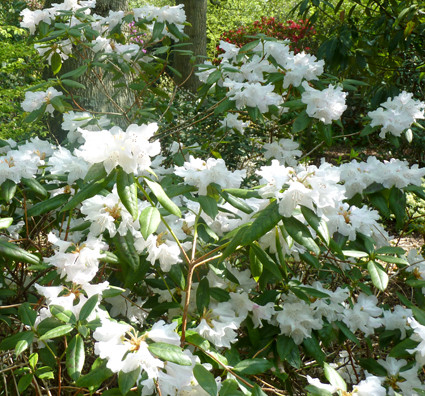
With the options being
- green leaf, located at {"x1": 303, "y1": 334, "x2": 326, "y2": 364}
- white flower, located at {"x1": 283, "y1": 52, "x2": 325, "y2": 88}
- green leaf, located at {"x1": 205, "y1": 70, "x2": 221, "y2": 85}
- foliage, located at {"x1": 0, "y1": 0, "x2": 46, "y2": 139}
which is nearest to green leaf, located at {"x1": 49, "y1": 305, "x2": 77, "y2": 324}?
green leaf, located at {"x1": 303, "y1": 334, "x2": 326, "y2": 364}

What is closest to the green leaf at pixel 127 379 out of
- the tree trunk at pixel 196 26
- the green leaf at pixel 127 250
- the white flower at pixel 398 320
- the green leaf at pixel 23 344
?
the green leaf at pixel 23 344

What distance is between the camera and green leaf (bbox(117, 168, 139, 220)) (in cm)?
110

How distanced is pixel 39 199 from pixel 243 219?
81cm

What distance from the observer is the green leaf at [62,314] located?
111cm

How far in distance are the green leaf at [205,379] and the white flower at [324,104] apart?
1168 mm

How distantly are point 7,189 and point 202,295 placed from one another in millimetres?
671

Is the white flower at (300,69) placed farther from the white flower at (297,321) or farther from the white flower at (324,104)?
the white flower at (297,321)

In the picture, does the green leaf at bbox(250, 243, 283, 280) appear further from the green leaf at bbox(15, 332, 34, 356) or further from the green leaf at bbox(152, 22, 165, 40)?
the green leaf at bbox(152, 22, 165, 40)

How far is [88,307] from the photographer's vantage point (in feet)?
3.66

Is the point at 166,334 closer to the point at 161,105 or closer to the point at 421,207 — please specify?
the point at 161,105

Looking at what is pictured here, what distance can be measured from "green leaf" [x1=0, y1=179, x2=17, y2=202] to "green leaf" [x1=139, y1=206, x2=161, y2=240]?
19.3 inches

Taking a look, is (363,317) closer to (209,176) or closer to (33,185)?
(209,176)

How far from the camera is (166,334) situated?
1.00 metres

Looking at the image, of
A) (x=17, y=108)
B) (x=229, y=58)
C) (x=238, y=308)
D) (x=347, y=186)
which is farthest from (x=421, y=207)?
(x=17, y=108)
